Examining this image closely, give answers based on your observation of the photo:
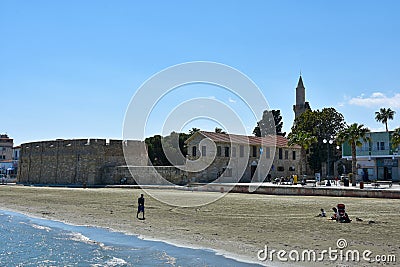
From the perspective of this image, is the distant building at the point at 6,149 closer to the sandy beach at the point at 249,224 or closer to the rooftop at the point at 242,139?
the rooftop at the point at 242,139

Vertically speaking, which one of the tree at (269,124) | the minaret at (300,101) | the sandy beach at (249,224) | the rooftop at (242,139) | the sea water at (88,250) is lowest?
the sea water at (88,250)

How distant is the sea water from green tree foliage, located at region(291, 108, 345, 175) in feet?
155

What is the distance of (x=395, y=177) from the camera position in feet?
149

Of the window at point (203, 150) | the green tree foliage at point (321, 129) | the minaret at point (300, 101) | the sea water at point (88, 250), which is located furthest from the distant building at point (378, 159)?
the sea water at point (88, 250)

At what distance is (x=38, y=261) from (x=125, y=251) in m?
2.65

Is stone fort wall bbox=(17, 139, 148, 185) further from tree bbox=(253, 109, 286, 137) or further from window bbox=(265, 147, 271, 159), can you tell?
tree bbox=(253, 109, 286, 137)

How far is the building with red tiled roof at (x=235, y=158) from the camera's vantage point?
158 feet

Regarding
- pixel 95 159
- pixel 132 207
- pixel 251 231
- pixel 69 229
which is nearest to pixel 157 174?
pixel 95 159

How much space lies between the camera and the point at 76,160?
56.4m

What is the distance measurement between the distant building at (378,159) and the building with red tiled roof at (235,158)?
1038cm

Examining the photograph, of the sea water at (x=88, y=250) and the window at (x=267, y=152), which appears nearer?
the sea water at (x=88, y=250)

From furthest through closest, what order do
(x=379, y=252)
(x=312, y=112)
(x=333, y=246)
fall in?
(x=312, y=112) → (x=333, y=246) → (x=379, y=252)

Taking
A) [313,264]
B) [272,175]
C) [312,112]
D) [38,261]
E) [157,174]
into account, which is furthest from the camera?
[312,112]

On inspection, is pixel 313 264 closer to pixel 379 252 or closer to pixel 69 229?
pixel 379 252
